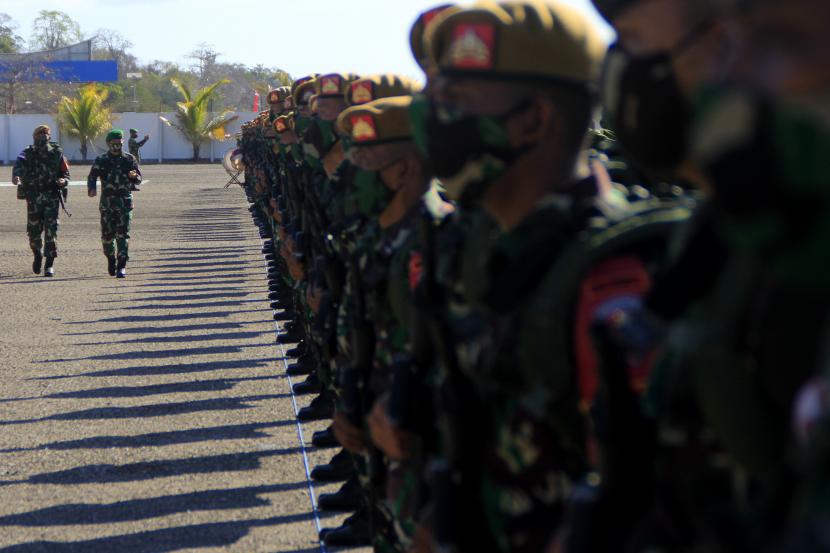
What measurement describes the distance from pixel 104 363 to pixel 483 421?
7.83 meters

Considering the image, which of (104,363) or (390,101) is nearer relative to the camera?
(390,101)

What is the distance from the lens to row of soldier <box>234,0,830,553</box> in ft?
3.68

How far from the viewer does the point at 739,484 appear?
5.16ft

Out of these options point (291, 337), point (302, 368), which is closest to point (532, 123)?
point (302, 368)

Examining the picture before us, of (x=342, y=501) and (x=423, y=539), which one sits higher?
(x=423, y=539)

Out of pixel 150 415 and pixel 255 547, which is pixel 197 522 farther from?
pixel 150 415

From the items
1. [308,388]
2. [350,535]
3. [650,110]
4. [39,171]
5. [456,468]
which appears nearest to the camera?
[650,110]

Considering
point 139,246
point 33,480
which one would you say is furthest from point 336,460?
point 139,246

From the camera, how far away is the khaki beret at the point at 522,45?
2527 mm

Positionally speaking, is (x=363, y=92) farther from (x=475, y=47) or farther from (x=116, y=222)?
(x=116, y=222)

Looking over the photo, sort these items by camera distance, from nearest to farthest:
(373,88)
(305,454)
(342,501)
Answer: (373,88)
(342,501)
(305,454)

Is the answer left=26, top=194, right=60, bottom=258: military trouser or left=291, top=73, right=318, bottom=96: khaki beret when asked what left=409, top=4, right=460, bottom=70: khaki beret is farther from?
left=26, top=194, right=60, bottom=258: military trouser

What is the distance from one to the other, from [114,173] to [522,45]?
13.0 meters

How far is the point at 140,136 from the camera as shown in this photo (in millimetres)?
61844
